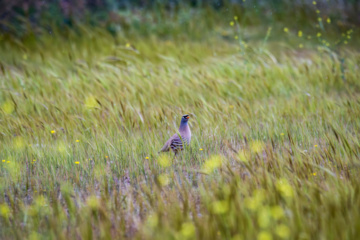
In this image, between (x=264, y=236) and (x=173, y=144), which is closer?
(x=264, y=236)

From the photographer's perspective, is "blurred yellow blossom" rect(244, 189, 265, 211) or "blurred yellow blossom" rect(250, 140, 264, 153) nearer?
"blurred yellow blossom" rect(244, 189, 265, 211)

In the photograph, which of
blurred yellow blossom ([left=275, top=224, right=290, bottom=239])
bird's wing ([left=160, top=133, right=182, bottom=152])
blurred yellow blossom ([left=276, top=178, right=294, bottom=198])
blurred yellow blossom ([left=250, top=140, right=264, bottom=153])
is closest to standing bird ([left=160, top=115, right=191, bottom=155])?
bird's wing ([left=160, top=133, right=182, bottom=152])

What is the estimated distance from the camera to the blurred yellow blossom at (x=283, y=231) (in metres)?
1.83

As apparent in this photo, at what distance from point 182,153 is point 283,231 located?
1263 mm

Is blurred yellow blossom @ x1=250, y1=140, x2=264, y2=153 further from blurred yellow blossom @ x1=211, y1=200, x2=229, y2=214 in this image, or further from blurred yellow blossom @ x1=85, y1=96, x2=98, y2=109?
blurred yellow blossom @ x1=85, y1=96, x2=98, y2=109

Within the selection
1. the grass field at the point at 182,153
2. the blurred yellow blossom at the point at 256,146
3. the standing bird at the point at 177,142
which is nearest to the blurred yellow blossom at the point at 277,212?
the grass field at the point at 182,153

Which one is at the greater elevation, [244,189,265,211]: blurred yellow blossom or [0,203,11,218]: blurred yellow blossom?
[244,189,265,211]: blurred yellow blossom

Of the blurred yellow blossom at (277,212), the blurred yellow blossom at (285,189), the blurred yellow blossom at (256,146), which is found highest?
the blurred yellow blossom at (277,212)

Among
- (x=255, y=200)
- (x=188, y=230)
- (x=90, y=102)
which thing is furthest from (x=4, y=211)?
(x=90, y=102)

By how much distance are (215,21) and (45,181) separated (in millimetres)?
5766

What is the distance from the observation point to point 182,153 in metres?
3.00

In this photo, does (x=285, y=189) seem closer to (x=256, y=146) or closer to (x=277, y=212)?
(x=277, y=212)

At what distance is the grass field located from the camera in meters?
A: 2.06

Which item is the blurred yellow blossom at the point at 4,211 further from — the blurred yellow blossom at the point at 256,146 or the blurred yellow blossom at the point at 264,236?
the blurred yellow blossom at the point at 256,146
